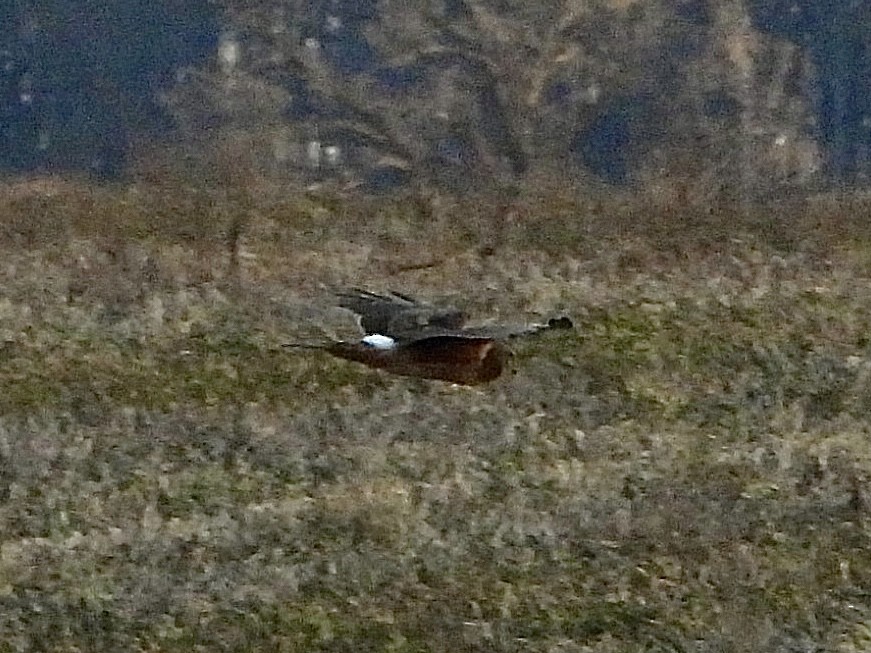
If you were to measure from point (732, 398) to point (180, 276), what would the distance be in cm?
143

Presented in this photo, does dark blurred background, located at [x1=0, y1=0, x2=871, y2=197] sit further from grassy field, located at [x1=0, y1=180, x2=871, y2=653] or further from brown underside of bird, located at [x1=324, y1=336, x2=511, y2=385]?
brown underside of bird, located at [x1=324, y1=336, x2=511, y2=385]

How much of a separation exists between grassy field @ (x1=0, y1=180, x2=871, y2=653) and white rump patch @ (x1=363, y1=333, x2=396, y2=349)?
1.48 feet

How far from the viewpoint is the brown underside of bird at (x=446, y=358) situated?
7.11 feet

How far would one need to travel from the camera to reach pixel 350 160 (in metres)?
3.93

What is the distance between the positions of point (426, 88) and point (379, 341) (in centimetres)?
184

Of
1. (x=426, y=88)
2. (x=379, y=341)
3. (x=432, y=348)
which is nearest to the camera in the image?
(x=432, y=348)

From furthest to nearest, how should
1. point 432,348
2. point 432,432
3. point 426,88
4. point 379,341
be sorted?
point 426,88, point 432,432, point 379,341, point 432,348

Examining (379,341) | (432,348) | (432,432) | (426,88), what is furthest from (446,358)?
(426,88)

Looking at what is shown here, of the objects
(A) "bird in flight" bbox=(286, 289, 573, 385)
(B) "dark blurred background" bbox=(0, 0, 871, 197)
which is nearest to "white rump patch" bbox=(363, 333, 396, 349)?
(A) "bird in flight" bbox=(286, 289, 573, 385)

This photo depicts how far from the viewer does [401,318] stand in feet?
7.74

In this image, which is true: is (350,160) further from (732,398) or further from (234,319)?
(732,398)

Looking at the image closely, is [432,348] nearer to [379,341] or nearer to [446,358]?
[446,358]

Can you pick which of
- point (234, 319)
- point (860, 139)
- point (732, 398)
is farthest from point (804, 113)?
point (234, 319)

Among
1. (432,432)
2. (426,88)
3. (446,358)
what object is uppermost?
(426,88)
